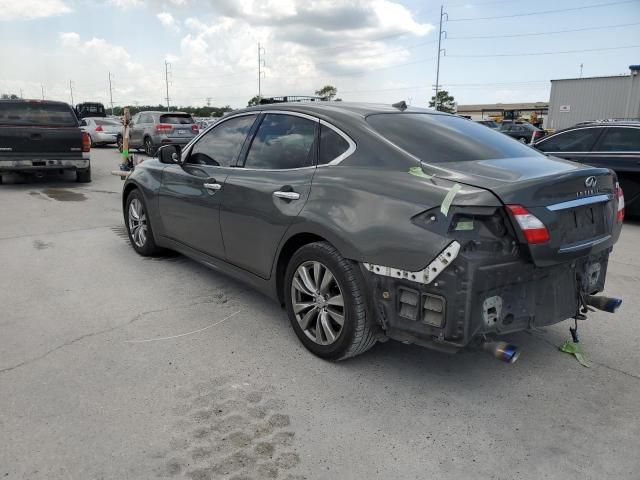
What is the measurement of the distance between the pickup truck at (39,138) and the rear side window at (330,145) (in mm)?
9575

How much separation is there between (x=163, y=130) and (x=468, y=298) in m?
17.4

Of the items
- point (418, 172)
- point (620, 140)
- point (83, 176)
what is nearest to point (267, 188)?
point (418, 172)

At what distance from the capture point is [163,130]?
18.3 metres

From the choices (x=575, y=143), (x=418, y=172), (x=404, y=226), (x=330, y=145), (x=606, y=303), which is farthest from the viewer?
(x=575, y=143)

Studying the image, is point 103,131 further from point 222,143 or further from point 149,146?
point 222,143

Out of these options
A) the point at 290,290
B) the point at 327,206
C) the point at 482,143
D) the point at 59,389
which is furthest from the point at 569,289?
the point at 59,389

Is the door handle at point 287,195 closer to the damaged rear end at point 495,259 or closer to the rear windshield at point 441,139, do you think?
the rear windshield at point 441,139

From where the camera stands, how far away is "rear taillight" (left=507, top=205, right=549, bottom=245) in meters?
2.62

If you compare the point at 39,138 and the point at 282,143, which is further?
the point at 39,138

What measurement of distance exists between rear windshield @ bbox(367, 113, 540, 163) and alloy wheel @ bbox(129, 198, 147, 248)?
3.16m

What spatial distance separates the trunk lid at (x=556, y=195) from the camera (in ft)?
8.80

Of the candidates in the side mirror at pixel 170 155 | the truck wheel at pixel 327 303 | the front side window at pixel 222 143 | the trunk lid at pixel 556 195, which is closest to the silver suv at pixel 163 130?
the side mirror at pixel 170 155

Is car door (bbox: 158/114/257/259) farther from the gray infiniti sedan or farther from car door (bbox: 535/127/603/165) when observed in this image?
car door (bbox: 535/127/603/165)

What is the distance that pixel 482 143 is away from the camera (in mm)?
3541
